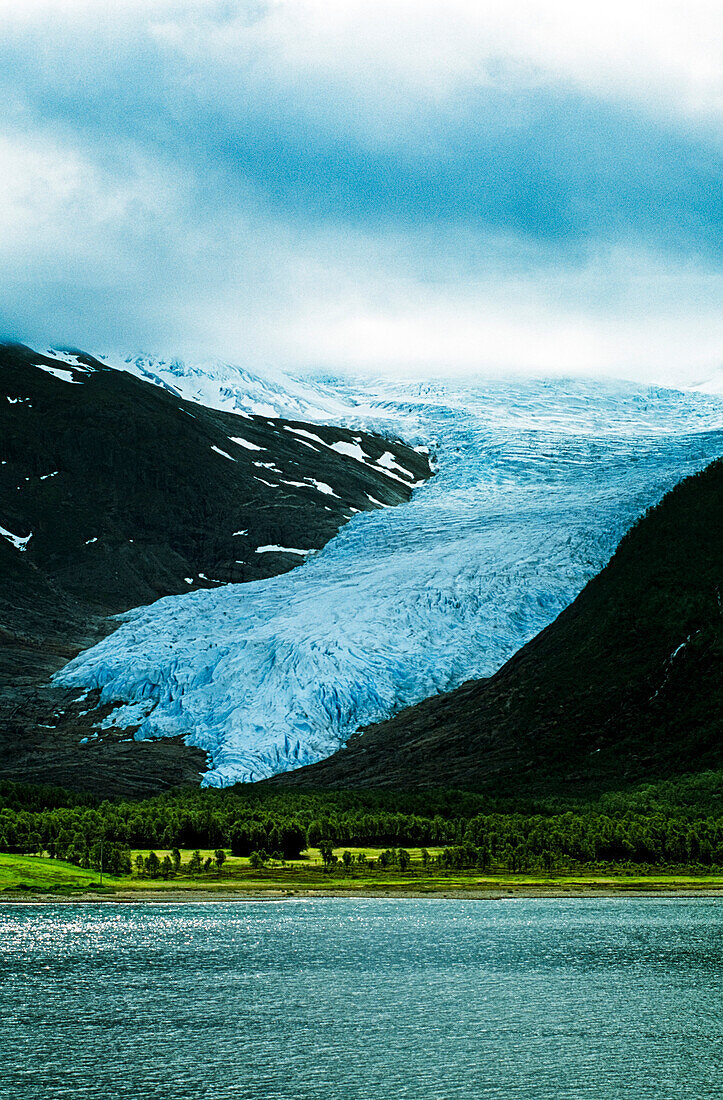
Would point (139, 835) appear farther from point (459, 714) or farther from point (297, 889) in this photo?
point (459, 714)

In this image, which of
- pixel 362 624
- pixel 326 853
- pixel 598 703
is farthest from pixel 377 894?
pixel 362 624

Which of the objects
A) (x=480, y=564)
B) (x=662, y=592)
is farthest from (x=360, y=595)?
(x=662, y=592)

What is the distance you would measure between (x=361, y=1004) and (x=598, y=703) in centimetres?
6687

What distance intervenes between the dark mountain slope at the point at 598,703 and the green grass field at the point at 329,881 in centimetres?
1932

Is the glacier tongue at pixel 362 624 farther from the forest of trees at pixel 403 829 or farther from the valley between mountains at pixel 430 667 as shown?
the forest of trees at pixel 403 829

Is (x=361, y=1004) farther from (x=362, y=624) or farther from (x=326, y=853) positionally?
(x=362, y=624)

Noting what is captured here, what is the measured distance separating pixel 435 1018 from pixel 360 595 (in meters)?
86.2

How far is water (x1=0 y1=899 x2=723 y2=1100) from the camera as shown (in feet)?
104

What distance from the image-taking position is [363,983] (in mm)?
45938

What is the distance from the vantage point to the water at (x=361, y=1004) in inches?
1250

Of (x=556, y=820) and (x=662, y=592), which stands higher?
(x=662, y=592)

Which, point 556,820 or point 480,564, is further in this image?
point 480,564

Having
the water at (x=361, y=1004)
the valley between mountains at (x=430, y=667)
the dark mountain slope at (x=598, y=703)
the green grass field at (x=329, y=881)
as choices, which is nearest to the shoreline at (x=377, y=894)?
the green grass field at (x=329, y=881)

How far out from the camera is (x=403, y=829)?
86250 mm
